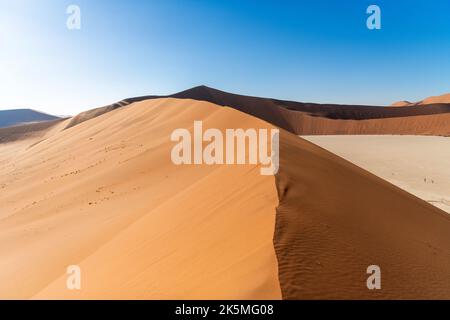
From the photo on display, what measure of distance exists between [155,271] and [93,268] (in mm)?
1239

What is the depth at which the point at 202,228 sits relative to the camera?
13.6 ft

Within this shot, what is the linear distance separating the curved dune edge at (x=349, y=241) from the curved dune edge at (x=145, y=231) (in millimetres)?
238

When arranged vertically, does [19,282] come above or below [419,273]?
below

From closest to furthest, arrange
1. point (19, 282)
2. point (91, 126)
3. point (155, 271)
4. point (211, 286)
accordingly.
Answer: point (211, 286) < point (155, 271) < point (19, 282) < point (91, 126)

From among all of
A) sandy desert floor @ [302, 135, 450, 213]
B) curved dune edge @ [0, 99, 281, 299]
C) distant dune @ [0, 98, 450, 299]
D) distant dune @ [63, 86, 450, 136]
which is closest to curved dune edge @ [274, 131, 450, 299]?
distant dune @ [0, 98, 450, 299]

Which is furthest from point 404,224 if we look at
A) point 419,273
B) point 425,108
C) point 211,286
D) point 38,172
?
point 425,108

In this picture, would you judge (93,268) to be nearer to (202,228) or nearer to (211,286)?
(202,228)

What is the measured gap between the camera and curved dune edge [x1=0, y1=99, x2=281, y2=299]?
305 cm

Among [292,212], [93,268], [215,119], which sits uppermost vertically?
[215,119]

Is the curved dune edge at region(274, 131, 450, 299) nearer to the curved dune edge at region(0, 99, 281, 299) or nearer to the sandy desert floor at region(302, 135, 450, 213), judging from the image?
the curved dune edge at region(0, 99, 281, 299)

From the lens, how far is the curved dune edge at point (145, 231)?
3.05 meters

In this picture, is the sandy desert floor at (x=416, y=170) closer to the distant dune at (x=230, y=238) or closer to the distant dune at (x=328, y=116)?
the distant dune at (x=230, y=238)

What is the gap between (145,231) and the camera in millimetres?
4746

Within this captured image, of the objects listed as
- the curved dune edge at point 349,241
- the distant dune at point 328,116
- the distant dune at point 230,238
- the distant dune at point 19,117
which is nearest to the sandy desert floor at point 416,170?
the curved dune edge at point 349,241
